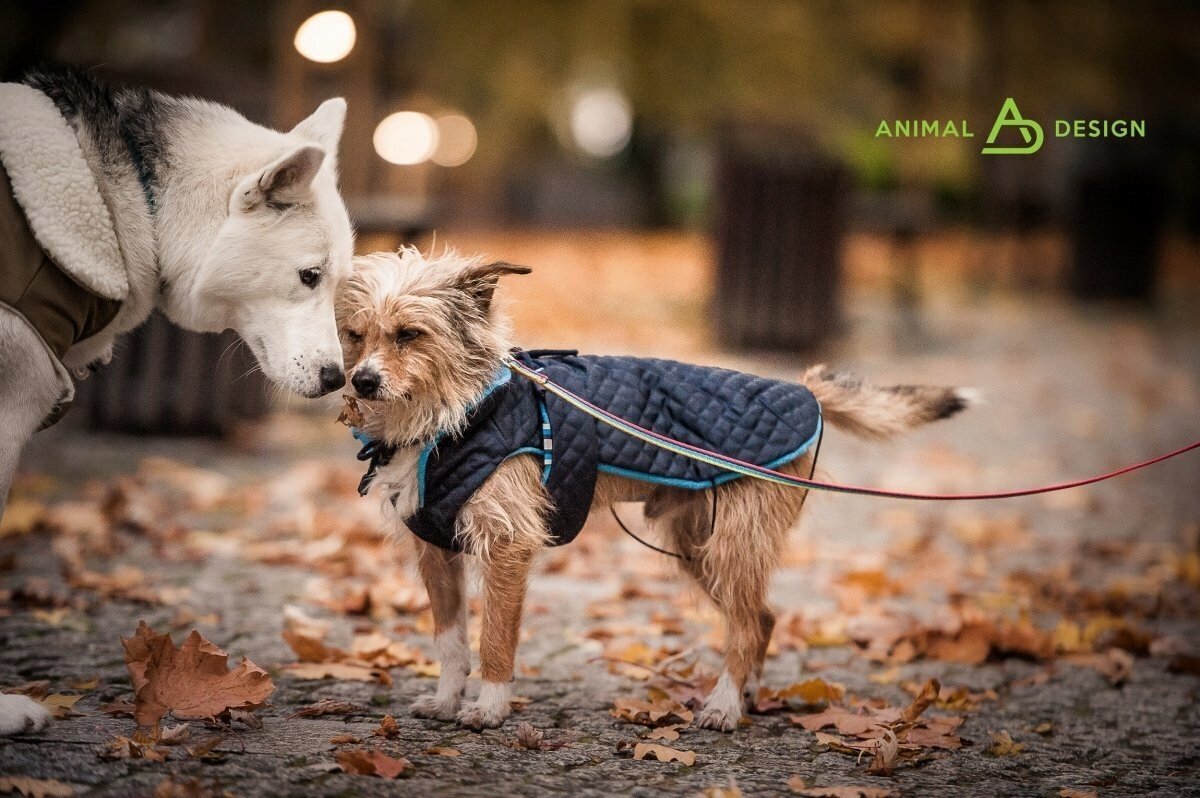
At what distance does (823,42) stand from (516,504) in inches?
713

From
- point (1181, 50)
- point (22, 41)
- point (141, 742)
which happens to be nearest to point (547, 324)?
point (22, 41)

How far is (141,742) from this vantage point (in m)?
3.07

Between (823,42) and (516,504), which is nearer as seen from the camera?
(516,504)

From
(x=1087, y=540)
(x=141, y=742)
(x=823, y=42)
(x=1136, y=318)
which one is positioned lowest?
(x=141, y=742)

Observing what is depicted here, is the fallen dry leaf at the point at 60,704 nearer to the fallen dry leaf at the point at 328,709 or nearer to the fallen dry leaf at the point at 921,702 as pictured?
the fallen dry leaf at the point at 328,709

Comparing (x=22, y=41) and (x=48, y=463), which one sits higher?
(x=22, y=41)

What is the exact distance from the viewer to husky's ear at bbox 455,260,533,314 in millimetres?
3453

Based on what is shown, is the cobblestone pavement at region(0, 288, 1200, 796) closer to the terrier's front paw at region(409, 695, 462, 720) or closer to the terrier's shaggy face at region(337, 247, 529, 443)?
the terrier's front paw at region(409, 695, 462, 720)

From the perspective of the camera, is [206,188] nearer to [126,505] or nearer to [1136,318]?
[126,505]


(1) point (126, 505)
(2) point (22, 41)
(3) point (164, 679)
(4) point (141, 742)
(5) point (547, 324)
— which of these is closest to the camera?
(4) point (141, 742)

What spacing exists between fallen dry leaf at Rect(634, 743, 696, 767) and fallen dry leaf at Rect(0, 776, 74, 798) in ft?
5.24

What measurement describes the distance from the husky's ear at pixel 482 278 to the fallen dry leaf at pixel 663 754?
148 centimetres

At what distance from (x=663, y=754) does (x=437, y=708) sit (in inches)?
30.8

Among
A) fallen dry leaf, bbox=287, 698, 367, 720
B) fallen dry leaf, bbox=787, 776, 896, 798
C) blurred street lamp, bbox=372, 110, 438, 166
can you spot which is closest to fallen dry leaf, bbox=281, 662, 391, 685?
fallen dry leaf, bbox=287, 698, 367, 720
